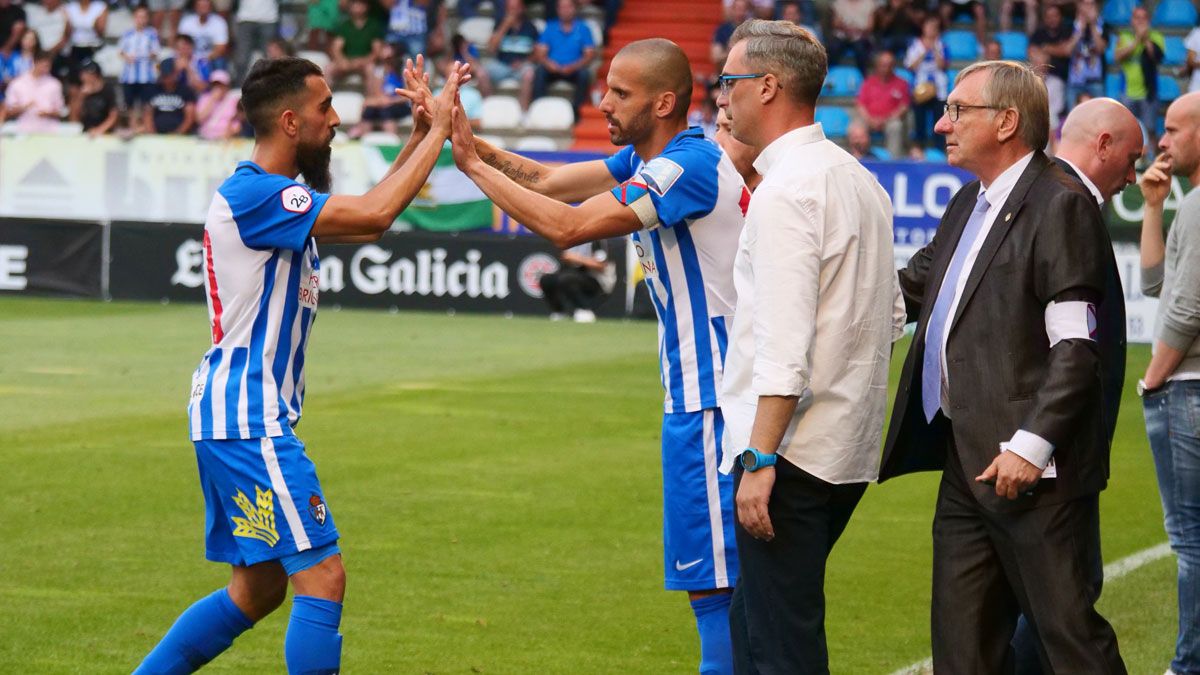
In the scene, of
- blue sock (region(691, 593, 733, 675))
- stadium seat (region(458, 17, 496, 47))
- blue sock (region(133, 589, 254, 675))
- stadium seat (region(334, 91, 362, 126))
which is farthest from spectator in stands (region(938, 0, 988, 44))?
blue sock (region(133, 589, 254, 675))

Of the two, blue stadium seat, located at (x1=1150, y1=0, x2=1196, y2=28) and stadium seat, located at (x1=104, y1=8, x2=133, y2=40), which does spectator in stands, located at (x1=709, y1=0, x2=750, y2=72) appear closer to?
blue stadium seat, located at (x1=1150, y1=0, x2=1196, y2=28)

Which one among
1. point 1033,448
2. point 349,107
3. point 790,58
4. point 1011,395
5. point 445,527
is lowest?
point 445,527

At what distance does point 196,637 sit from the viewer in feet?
18.2

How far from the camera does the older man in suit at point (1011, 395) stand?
4.53 meters

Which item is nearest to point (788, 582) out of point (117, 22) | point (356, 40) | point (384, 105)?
point (384, 105)

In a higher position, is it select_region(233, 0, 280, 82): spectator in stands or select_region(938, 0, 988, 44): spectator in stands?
select_region(938, 0, 988, 44): spectator in stands

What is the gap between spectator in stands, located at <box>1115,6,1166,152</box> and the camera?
2273 centimetres

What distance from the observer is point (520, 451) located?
38.8 feet

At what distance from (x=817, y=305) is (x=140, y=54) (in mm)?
24189

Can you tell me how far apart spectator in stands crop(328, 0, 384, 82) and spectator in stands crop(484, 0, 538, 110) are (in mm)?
1872

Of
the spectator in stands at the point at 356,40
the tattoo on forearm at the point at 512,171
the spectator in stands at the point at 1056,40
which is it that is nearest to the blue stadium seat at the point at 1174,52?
the spectator in stands at the point at 1056,40

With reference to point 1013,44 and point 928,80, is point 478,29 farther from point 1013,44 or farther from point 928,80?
point 1013,44

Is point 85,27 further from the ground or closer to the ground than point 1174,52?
closer to the ground

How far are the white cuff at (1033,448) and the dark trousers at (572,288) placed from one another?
17.0 metres
